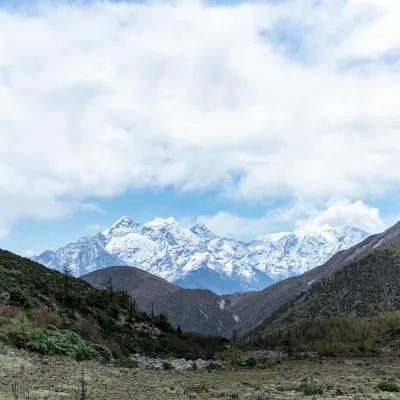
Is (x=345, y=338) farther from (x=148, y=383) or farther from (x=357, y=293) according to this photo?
(x=357, y=293)

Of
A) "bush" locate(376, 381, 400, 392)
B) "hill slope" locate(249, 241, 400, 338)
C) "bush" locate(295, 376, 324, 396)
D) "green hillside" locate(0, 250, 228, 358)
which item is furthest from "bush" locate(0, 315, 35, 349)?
"hill slope" locate(249, 241, 400, 338)

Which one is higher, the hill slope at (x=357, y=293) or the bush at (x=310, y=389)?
the hill slope at (x=357, y=293)

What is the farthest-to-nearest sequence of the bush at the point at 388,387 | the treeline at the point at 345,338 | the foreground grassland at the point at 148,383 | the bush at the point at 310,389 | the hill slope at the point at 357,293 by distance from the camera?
the hill slope at the point at 357,293 < the treeline at the point at 345,338 < the bush at the point at 388,387 < the bush at the point at 310,389 < the foreground grassland at the point at 148,383

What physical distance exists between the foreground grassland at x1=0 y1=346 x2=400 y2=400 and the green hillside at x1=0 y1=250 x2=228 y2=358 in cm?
433

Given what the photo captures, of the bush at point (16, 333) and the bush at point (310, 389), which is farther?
the bush at point (16, 333)

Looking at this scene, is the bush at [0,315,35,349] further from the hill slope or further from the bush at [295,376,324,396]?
the hill slope

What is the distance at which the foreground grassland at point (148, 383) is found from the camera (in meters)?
17.6

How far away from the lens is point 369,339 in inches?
2013

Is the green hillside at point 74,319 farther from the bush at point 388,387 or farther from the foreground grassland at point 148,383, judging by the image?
the bush at point 388,387

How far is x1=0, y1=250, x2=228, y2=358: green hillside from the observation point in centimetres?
3078

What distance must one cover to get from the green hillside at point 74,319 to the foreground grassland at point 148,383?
433 cm

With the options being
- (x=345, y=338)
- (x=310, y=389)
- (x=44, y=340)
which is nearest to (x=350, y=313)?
(x=345, y=338)

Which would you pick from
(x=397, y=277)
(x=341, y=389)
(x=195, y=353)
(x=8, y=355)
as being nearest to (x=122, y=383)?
(x=8, y=355)

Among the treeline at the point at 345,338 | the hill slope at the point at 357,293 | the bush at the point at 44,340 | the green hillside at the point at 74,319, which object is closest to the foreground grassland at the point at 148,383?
the bush at the point at 44,340
